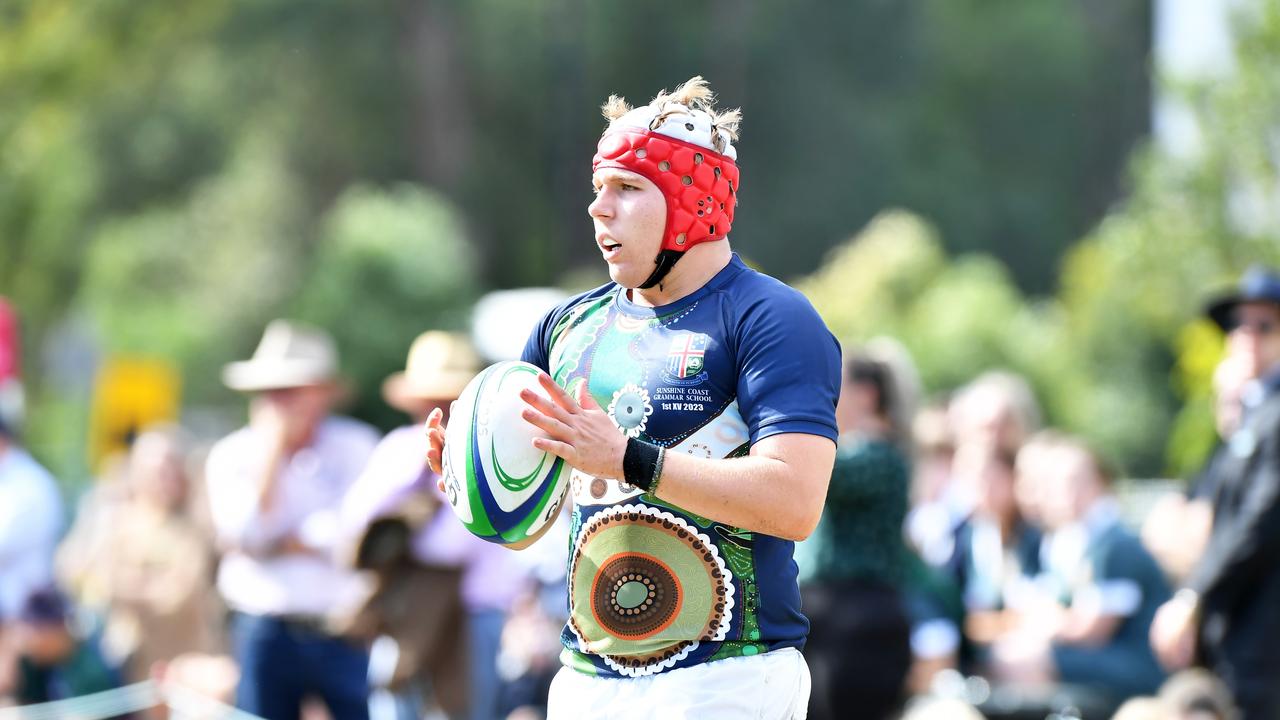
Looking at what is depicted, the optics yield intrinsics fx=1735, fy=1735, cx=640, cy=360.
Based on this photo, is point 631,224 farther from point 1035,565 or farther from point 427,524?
point 1035,565

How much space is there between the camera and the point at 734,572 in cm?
376

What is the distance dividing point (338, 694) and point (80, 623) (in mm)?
3684

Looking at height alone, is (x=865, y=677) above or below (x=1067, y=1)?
below

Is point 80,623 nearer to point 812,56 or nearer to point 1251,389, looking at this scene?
point 1251,389

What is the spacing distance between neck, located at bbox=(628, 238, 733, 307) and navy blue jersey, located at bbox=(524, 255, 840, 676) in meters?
0.10

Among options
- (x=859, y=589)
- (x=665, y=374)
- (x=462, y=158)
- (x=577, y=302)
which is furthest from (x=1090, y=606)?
(x=462, y=158)

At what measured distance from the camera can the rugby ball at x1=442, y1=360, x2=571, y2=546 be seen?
3.66 m

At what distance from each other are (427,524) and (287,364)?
1.32 meters

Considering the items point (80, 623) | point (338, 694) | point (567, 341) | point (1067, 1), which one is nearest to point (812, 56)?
point (1067, 1)

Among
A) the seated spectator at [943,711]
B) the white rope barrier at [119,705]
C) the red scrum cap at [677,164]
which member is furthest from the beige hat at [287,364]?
the red scrum cap at [677,164]

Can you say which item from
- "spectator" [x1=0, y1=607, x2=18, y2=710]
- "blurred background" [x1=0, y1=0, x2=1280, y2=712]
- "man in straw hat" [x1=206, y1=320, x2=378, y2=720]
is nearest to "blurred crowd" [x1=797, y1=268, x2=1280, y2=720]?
"man in straw hat" [x1=206, y1=320, x2=378, y2=720]

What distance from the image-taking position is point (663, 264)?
153 inches

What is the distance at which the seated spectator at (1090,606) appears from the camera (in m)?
8.06

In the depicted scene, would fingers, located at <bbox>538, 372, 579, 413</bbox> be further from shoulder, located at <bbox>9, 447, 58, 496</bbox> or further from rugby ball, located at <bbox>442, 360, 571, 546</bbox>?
shoulder, located at <bbox>9, 447, 58, 496</bbox>
